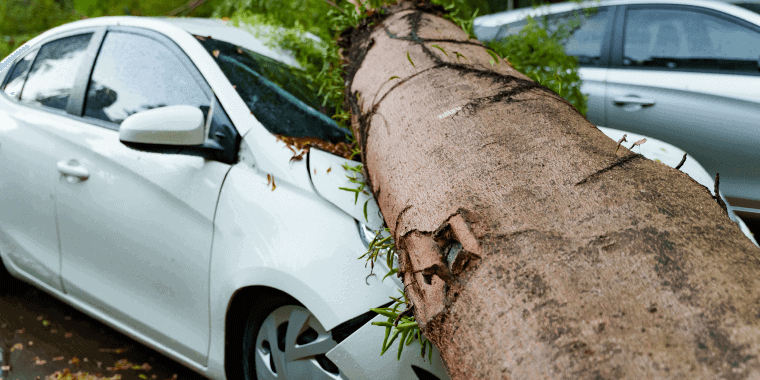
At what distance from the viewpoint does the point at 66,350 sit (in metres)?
2.49

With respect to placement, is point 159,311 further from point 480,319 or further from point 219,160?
point 480,319

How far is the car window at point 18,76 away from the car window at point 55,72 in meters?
0.05

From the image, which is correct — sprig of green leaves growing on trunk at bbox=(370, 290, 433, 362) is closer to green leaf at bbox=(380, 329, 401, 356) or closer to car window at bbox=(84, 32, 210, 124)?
green leaf at bbox=(380, 329, 401, 356)

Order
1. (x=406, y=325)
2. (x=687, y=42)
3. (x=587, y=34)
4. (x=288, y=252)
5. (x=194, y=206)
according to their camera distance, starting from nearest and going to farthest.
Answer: (x=406, y=325) → (x=288, y=252) → (x=194, y=206) → (x=687, y=42) → (x=587, y=34)

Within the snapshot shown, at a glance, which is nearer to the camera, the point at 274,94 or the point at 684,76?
the point at 274,94

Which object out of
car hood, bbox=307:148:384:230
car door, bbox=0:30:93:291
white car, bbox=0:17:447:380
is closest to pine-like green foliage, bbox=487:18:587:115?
white car, bbox=0:17:447:380

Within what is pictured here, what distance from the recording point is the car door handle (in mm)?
2113

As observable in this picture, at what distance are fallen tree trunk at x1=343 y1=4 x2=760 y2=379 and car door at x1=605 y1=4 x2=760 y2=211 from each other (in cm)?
238

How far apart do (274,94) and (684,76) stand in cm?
275

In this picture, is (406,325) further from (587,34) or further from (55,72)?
(587,34)

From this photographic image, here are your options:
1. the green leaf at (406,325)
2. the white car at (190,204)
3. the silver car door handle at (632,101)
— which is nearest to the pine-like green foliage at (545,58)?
the silver car door handle at (632,101)

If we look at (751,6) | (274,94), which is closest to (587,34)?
(751,6)

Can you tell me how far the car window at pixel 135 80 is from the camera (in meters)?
2.08

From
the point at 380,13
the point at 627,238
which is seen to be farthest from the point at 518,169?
the point at 380,13
